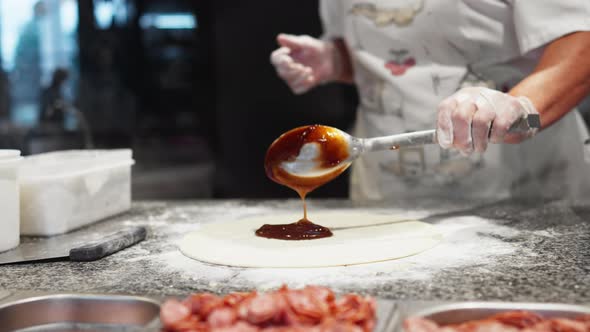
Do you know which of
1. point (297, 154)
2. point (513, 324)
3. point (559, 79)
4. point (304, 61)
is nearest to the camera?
point (513, 324)

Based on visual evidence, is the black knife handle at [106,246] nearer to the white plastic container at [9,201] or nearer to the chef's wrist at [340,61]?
the white plastic container at [9,201]

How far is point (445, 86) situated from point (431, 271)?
34.4 inches

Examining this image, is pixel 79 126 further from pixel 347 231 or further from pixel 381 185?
pixel 347 231

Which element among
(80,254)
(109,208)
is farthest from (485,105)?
(109,208)

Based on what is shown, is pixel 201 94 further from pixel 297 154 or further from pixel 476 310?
pixel 476 310

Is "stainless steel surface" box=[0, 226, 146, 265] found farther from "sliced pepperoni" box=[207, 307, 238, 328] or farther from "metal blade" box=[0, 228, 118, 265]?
"sliced pepperoni" box=[207, 307, 238, 328]

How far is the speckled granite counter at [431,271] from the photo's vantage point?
3.17 feet

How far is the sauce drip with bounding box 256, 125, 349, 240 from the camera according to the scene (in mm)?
1349

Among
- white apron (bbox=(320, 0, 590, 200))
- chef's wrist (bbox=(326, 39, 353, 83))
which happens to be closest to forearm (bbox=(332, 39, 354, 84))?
chef's wrist (bbox=(326, 39, 353, 83))

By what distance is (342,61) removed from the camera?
221 centimetres

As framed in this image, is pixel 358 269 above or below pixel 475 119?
below

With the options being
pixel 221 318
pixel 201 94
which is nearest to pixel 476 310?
pixel 221 318

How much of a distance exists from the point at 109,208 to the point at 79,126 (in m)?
1.44

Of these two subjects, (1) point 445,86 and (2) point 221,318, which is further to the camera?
(1) point 445,86
